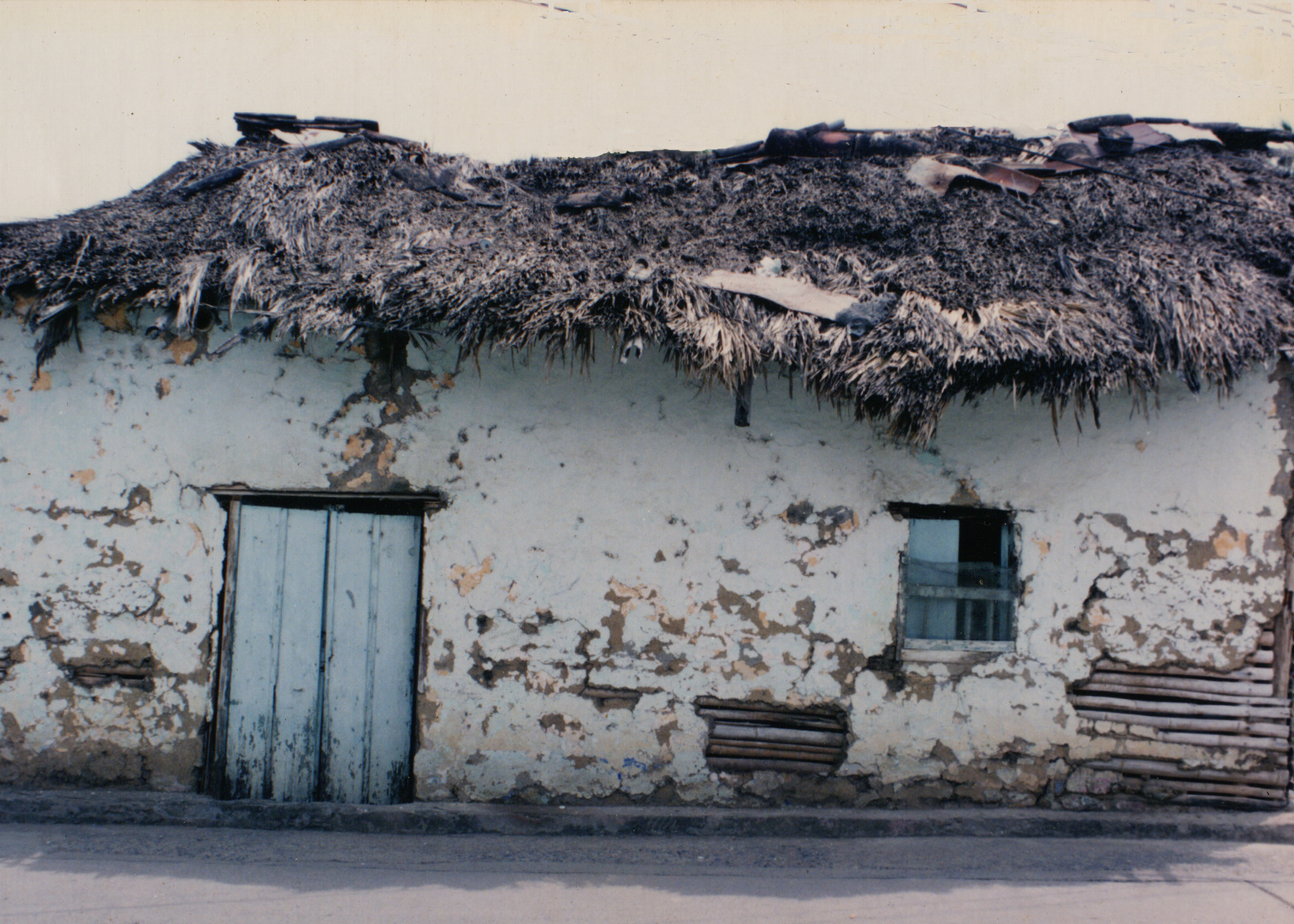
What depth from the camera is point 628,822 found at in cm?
423

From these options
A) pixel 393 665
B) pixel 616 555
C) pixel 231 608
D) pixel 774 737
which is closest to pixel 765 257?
pixel 616 555

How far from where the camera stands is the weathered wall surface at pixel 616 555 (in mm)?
4395

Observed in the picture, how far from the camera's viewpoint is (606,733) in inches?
174

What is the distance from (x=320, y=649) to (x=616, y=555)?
1664 millimetres

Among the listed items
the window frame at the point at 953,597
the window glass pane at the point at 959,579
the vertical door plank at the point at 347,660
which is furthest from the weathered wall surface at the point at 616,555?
the vertical door plank at the point at 347,660

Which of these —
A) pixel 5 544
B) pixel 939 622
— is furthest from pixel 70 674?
pixel 939 622

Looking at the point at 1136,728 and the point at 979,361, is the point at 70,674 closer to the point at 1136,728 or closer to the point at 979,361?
the point at 979,361

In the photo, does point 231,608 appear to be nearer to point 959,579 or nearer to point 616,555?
point 616,555

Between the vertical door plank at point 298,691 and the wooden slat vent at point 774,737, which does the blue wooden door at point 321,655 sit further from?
the wooden slat vent at point 774,737

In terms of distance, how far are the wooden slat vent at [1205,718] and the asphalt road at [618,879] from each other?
32cm

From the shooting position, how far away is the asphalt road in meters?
3.37

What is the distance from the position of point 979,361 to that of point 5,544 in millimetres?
5002

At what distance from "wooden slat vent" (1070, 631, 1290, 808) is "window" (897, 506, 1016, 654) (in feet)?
1.84

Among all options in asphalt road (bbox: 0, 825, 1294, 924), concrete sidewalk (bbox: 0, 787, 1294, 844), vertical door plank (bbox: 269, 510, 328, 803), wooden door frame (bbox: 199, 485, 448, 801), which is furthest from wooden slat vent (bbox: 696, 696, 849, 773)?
vertical door plank (bbox: 269, 510, 328, 803)
